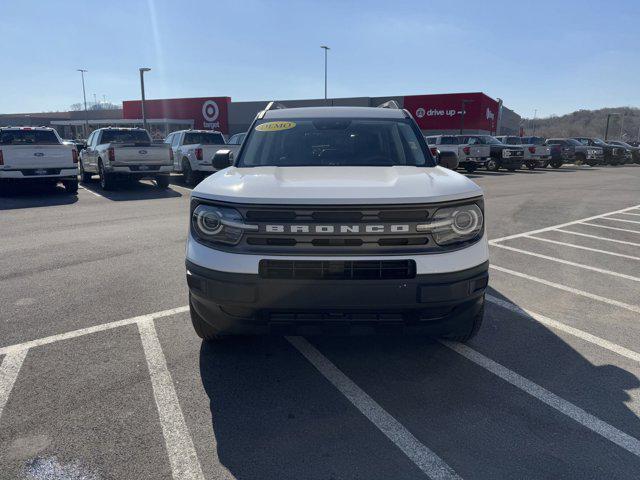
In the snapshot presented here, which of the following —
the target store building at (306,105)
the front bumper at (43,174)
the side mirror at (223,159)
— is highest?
the target store building at (306,105)

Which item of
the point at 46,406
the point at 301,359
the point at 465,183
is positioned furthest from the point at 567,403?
the point at 46,406

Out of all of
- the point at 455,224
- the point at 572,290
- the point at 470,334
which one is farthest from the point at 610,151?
the point at 455,224

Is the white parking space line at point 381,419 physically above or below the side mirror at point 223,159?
below

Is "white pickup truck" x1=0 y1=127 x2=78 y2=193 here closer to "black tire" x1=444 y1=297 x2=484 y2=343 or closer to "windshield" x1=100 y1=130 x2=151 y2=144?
"windshield" x1=100 y1=130 x2=151 y2=144

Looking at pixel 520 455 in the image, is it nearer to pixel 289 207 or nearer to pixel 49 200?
pixel 289 207

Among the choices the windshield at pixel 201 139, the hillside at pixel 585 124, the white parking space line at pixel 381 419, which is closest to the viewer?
the white parking space line at pixel 381 419

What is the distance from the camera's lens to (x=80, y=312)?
14.9ft

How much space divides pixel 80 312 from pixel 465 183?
3.68 m

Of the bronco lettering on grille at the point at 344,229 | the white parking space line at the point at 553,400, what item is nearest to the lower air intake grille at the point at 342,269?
the bronco lettering on grille at the point at 344,229

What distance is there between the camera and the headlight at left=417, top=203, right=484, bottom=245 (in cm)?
288

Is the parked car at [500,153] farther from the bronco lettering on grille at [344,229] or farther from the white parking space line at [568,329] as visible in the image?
the bronco lettering on grille at [344,229]

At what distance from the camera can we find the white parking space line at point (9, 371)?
3117 mm

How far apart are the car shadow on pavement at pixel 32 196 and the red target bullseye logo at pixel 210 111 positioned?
32.7 metres

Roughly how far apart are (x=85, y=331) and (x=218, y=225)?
78.1 inches
